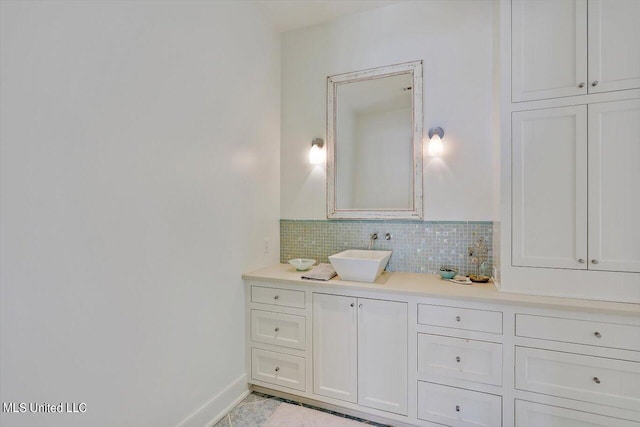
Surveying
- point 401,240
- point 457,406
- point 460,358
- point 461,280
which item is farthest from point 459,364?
point 401,240

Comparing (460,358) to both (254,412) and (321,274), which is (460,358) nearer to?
(321,274)

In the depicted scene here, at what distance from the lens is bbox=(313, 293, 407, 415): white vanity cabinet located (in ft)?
5.77

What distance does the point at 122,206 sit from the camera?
1336 mm

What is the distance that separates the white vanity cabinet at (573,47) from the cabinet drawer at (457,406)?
1.68 m

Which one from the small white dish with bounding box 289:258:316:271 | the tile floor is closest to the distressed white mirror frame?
the small white dish with bounding box 289:258:316:271

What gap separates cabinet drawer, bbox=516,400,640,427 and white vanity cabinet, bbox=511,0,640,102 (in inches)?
63.9

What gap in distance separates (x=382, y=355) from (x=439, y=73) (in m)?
2.01

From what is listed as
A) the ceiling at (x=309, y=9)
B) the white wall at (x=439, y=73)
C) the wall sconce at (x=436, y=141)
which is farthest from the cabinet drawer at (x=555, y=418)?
the ceiling at (x=309, y=9)

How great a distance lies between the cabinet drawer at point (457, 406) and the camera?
158 centimetres

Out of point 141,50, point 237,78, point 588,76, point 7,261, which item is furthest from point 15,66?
point 588,76

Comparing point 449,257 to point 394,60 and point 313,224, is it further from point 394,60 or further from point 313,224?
point 394,60

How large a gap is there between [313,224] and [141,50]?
1657 mm

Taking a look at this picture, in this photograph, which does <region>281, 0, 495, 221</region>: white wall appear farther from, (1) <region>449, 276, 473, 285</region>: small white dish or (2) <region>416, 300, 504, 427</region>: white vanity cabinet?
(2) <region>416, 300, 504, 427</region>: white vanity cabinet

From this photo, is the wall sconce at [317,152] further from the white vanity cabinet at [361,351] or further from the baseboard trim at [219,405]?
the baseboard trim at [219,405]
